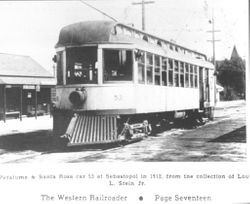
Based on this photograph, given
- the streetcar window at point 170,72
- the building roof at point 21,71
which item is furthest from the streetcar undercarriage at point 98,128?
the building roof at point 21,71

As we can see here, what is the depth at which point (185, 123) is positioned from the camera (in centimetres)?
1343

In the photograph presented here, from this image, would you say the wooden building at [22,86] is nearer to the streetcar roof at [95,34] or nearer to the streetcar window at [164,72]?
the streetcar window at [164,72]

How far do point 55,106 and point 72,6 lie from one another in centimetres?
233

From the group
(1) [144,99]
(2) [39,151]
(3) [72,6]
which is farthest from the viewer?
(1) [144,99]

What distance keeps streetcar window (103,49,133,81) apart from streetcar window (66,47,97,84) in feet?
0.81

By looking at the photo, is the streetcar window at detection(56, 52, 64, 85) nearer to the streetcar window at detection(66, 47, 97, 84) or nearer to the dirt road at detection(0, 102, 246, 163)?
the streetcar window at detection(66, 47, 97, 84)

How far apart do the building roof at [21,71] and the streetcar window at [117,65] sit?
9.69m

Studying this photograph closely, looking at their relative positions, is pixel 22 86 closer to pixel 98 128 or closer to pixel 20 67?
pixel 20 67

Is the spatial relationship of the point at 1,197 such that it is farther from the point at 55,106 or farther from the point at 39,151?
the point at 55,106

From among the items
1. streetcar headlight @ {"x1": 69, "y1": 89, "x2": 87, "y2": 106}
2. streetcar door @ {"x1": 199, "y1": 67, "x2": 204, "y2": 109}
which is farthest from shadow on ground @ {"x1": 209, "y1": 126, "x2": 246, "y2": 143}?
streetcar headlight @ {"x1": 69, "y1": 89, "x2": 87, "y2": 106}

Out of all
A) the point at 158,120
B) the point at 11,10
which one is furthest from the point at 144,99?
the point at 11,10

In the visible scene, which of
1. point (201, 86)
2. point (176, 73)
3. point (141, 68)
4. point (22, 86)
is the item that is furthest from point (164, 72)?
point (22, 86)

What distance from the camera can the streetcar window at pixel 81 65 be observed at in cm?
885

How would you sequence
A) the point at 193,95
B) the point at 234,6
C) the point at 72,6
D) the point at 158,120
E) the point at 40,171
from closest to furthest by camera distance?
the point at 40,171 < the point at 234,6 < the point at 72,6 < the point at 158,120 < the point at 193,95
